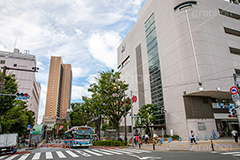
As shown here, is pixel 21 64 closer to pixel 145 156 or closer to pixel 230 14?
pixel 145 156

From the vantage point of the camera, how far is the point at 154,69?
37.7m

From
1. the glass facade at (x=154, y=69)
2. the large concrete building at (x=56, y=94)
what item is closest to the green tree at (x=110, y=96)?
the glass facade at (x=154, y=69)

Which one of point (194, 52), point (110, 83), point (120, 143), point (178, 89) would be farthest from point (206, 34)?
point (120, 143)

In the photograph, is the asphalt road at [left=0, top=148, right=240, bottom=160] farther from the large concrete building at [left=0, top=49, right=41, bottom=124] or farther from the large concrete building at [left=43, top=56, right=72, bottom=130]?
the large concrete building at [left=43, top=56, right=72, bottom=130]

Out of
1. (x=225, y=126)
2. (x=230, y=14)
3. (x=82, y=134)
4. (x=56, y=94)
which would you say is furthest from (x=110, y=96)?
(x=56, y=94)

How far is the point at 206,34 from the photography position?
28.7m

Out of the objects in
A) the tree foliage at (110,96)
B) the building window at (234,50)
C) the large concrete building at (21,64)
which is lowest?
the tree foliage at (110,96)

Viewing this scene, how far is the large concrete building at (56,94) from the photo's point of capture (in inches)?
4948

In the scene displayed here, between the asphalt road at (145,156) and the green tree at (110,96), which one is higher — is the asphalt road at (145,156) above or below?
below

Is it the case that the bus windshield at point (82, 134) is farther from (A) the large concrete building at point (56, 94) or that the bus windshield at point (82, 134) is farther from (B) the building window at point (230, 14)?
(A) the large concrete building at point (56, 94)

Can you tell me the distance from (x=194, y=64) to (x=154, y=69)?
1203 centimetres

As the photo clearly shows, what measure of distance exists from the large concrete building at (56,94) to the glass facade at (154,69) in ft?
350

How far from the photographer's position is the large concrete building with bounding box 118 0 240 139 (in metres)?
26.6

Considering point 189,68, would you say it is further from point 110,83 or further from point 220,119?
point 110,83
